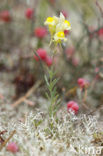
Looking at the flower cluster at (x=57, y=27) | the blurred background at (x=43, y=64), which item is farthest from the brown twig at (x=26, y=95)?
the flower cluster at (x=57, y=27)

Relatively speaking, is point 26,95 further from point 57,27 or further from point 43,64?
point 57,27

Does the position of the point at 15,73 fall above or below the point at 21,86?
above

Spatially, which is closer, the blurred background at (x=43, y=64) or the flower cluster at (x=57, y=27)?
the flower cluster at (x=57, y=27)

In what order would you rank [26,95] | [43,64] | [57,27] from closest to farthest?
[57,27] → [26,95] → [43,64]

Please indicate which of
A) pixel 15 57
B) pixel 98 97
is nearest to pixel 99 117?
pixel 98 97

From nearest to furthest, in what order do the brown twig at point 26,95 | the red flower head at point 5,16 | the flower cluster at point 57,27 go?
the flower cluster at point 57,27, the brown twig at point 26,95, the red flower head at point 5,16

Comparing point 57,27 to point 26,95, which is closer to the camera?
point 57,27

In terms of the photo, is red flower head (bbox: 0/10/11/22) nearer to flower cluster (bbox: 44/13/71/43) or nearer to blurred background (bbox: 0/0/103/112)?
blurred background (bbox: 0/0/103/112)

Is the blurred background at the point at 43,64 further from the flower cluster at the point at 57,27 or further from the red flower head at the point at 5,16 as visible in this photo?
the flower cluster at the point at 57,27

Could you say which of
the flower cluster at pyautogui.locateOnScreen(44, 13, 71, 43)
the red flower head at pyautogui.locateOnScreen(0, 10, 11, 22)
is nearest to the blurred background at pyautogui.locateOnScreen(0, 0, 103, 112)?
the red flower head at pyautogui.locateOnScreen(0, 10, 11, 22)

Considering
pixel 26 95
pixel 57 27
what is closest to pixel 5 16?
pixel 26 95

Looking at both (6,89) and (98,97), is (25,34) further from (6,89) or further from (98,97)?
(98,97)
